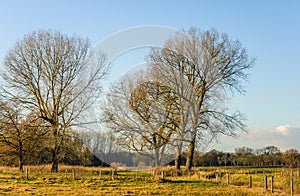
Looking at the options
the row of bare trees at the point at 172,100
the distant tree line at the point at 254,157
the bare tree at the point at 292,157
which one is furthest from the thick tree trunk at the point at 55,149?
the bare tree at the point at 292,157

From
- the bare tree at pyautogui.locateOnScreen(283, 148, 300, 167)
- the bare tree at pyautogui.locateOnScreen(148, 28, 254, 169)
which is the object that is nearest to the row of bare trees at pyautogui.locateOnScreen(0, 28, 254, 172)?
the bare tree at pyautogui.locateOnScreen(148, 28, 254, 169)

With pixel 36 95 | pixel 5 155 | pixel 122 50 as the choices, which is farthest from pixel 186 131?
pixel 5 155

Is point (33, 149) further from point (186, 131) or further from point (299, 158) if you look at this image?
point (299, 158)

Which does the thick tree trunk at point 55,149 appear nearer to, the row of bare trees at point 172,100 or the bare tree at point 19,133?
the bare tree at point 19,133

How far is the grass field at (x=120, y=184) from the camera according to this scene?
16.4m

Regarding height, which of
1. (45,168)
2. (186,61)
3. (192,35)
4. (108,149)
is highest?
(192,35)

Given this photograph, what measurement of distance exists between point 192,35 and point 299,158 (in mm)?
24623

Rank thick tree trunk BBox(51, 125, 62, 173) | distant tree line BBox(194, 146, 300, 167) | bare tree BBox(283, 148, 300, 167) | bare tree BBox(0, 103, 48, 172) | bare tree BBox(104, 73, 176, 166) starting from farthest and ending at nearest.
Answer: distant tree line BBox(194, 146, 300, 167) < bare tree BBox(283, 148, 300, 167) < bare tree BBox(0, 103, 48, 172) < thick tree trunk BBox(51, 125, 62, 173) < bare tree BBox(104, 73, 176, 166)

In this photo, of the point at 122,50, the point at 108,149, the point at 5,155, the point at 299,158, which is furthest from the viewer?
the point at 299,158

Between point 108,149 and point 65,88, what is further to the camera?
point 65,88

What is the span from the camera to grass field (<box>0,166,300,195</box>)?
1638 centimetres

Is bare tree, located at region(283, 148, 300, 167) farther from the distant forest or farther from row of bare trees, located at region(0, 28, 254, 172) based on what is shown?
row of bare trees, located at region(0, 28, 254, 172)

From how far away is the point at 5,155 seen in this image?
30.8 meters

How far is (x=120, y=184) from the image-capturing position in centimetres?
2022
